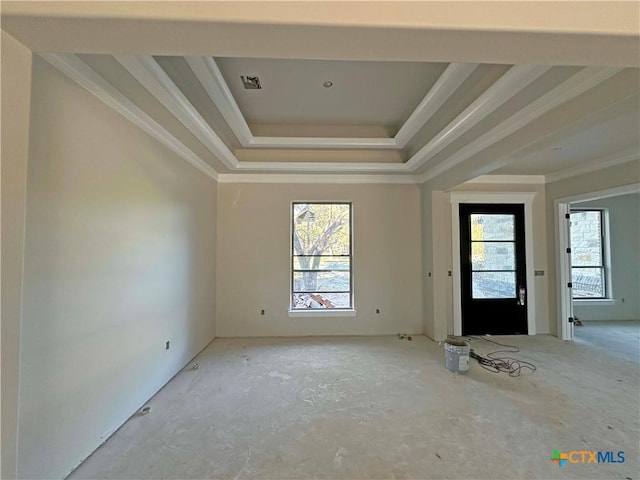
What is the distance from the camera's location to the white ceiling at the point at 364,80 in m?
1.09

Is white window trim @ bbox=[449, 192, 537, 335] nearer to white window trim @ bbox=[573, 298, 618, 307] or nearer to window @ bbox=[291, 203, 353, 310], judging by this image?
window @ bbox=[291, 203, 353, 310]

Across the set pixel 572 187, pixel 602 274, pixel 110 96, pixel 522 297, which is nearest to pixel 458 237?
pixel 522 297

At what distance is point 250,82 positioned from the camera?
287 cm

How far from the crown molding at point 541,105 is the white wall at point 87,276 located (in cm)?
330

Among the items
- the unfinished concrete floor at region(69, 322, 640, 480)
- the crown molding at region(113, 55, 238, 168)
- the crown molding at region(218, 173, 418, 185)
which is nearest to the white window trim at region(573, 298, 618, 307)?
the unfinished concrete floor at region(69, 322, 640, 480)

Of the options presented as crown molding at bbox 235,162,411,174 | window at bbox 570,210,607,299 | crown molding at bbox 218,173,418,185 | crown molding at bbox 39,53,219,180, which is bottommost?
window at bbox 570,210,607,299

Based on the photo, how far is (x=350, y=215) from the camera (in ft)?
15.6

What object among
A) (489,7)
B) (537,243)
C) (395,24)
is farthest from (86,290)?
(537,243)

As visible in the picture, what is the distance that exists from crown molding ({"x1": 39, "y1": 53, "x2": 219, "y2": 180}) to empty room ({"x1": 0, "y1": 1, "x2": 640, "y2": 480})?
0.02m

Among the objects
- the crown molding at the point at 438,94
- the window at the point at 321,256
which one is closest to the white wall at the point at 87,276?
the window at the point at 321,256

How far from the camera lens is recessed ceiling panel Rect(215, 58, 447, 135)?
8.53ft

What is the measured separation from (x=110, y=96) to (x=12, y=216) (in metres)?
1.35

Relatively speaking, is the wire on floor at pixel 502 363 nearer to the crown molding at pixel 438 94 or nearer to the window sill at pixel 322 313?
the window sill at pixel 322 313

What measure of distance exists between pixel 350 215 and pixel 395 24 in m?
3.71
